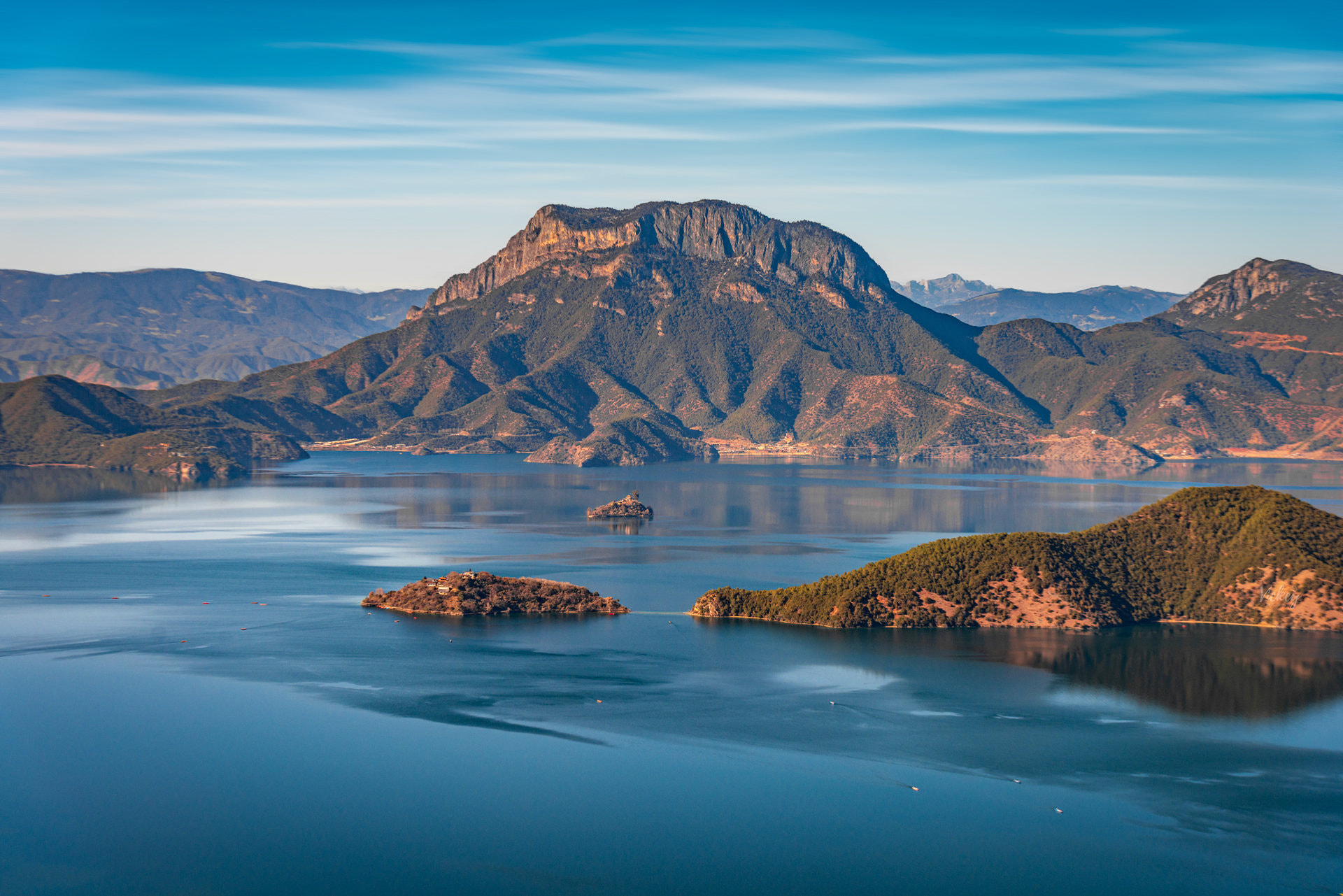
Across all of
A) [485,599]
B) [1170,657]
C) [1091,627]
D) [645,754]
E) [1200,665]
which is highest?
[485,599]

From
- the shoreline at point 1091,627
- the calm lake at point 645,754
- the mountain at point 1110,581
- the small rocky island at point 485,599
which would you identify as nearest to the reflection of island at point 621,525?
the small rocky island at point 485,599

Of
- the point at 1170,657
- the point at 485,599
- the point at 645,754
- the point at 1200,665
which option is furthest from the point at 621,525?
the point at 645,754

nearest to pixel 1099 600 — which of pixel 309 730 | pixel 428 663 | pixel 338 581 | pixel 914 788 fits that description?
pixel 914 788

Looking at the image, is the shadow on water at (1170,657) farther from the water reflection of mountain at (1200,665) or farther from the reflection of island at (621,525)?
the reflection of island at (621,525)

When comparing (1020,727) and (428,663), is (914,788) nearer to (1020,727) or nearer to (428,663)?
(1020,727)

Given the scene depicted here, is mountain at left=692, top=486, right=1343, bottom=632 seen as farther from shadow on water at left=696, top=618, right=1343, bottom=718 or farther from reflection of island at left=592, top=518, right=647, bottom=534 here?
reflection of island at left=592, top=518, right=647, bottom=534

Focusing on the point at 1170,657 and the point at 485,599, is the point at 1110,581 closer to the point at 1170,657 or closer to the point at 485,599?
the point at 1170,657
